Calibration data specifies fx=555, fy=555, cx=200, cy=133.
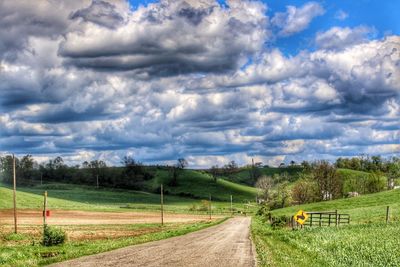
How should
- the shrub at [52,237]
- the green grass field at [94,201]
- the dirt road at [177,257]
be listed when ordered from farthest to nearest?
1. the green grass field at [94,201]
2. the shrub at [52,237]
3. the dirt road at [177,257]

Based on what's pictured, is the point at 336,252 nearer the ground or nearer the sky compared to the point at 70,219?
nearer the sky

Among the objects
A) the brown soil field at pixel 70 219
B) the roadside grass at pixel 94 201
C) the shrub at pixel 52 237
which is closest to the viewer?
the shrub at pixel 52 237

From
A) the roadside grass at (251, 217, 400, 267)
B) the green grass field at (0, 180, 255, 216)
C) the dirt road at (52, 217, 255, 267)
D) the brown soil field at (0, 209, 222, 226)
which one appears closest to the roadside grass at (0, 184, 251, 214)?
the green grass field at (0, 180, 255, 216)

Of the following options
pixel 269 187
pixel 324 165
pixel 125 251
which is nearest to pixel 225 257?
pixel 125 251

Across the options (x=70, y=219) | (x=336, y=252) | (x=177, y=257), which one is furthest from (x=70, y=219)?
(x=336, y=252)

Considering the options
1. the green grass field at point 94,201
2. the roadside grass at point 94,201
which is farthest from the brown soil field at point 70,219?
the green grass field at point 94,201

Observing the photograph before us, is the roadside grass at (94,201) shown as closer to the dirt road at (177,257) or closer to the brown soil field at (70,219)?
the brown soil field at (70,219)

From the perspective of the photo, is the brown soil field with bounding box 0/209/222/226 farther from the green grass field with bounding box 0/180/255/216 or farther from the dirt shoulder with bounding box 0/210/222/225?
the green grass field with bounding box 0/180/255/216

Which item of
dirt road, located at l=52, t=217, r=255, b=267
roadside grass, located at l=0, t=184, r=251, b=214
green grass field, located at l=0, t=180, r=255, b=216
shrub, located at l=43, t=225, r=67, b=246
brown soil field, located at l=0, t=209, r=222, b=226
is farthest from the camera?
green grass field, located at l=0, t=180, r=255, b=216

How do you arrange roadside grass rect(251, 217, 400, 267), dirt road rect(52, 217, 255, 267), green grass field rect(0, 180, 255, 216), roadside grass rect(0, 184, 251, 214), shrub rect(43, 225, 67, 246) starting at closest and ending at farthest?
roadside grass rect(251, 217, 400, 267) → dirt road rect(52, 217, 255, 267) → shrub rect(43, 225, 67, 246) → roadside grass rect(0, 184, 251, 214) → green grass field rect(0, 180, 255, 216)

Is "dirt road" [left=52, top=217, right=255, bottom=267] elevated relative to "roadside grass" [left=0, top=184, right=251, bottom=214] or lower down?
elevated

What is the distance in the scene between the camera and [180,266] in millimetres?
24016

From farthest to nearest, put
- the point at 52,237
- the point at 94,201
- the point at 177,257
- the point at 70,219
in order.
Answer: the point at 94,201 < the point at 70,219 < the point at 52,237 < the point at 177,257

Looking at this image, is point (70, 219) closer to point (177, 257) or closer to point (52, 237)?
point (52, 237)
